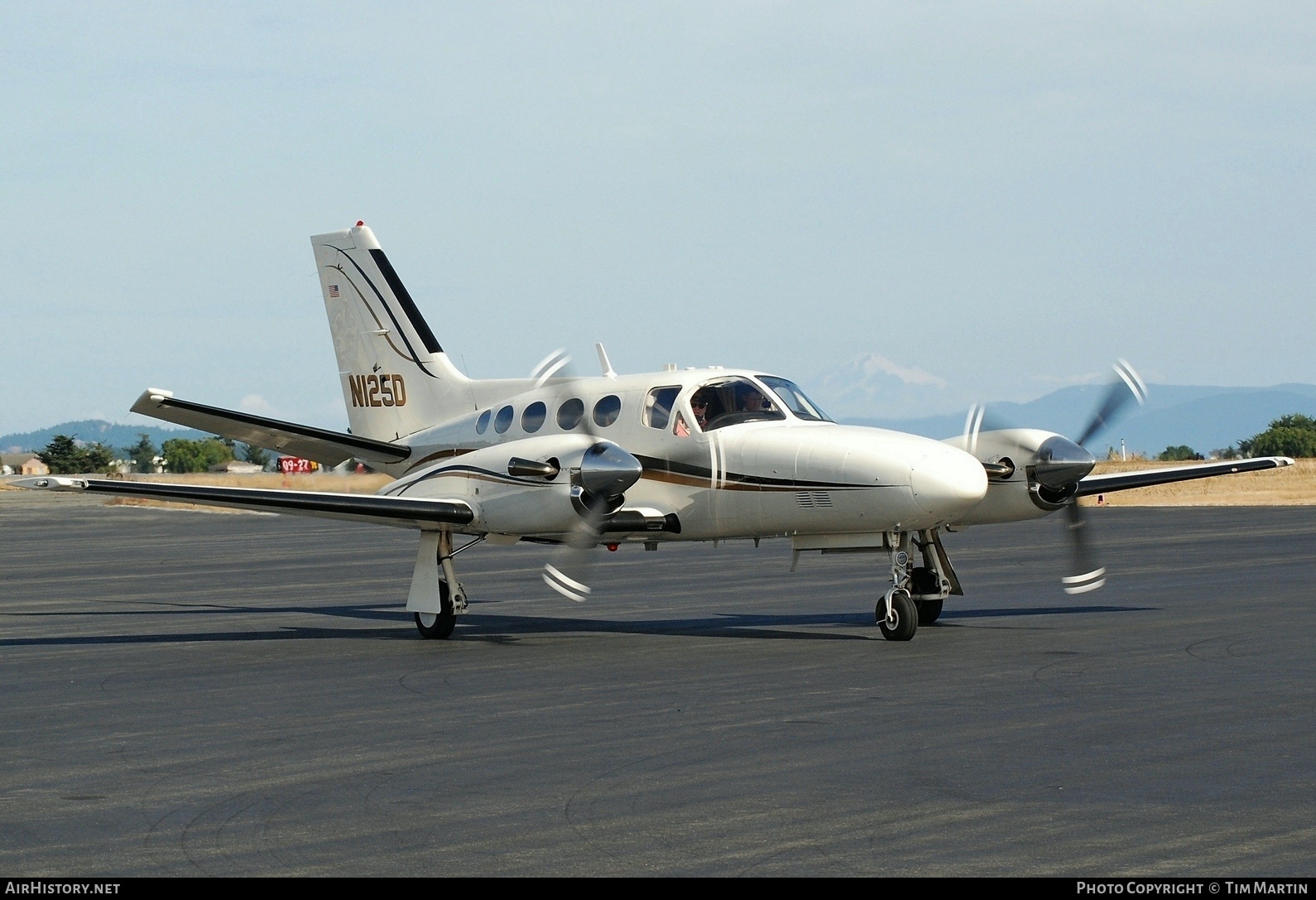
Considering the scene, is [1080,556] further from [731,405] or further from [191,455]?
[191,455]

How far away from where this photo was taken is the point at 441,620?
657 inches

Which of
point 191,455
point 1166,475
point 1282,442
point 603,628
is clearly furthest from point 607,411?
point 191,455

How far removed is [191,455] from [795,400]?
145 meters

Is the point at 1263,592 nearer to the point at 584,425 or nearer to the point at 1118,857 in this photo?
the point at 584,425

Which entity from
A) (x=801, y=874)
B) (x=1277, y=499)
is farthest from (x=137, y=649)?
(x=1277, y=499)

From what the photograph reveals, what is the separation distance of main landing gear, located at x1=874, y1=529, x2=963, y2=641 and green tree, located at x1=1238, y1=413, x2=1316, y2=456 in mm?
74731

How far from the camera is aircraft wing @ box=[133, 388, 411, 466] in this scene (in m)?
17.0

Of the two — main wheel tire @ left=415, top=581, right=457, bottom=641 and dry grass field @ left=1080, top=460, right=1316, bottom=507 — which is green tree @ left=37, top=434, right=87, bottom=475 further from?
main wheel tire @ left=415, top=581, right=457, bottom=641

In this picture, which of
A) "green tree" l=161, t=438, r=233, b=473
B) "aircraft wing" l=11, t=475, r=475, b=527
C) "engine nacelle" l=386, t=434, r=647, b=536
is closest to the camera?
"engine nacelle" l=386, t=434, r=647, b=536

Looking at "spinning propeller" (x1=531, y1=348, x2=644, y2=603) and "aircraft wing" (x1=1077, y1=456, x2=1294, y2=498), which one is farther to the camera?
"aircraft wing" (x1=1077, y1=456, x2=1294, y2=498)

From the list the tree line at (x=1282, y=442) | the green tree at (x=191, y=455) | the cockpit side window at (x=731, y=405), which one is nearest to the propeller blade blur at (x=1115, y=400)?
the cockpit side window at (x=731, y=405)

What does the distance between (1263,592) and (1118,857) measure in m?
13.5

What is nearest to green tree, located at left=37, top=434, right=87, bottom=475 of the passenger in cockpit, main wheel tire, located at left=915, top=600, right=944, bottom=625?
the passenger in cockpit
